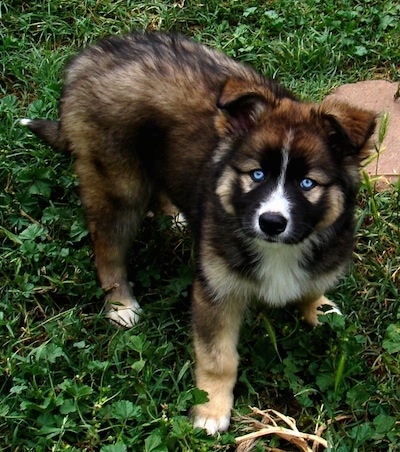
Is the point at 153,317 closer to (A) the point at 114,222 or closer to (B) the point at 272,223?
(A) the point at 114,222

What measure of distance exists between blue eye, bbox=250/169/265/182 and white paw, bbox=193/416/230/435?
126 cm

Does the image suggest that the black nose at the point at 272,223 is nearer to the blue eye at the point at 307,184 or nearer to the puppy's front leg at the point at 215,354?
the blue eye at the point at 307,184

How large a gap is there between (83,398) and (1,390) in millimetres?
444

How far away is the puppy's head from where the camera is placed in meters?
3.40

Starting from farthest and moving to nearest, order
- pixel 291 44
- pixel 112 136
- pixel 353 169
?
1. pixel 291 44
2. pixel 112 136
3. pixel 353 169

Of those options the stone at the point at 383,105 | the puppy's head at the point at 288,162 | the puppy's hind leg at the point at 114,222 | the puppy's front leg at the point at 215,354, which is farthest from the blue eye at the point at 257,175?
the stone at the point at 383,105

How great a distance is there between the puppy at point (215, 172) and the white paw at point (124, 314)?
12 millimetres

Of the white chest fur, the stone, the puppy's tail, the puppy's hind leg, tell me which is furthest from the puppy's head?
the stone

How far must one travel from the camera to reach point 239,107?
3.61 meters

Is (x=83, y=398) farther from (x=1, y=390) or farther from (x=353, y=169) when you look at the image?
(x=353, y=169)

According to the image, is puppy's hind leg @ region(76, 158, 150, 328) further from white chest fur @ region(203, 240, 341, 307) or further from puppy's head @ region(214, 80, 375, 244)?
puppy's head @ region(214, 80, 375, 244)

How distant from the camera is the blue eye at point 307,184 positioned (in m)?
3.45

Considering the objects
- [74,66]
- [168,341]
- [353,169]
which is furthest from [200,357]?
[74,66]

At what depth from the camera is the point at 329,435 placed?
392cm
